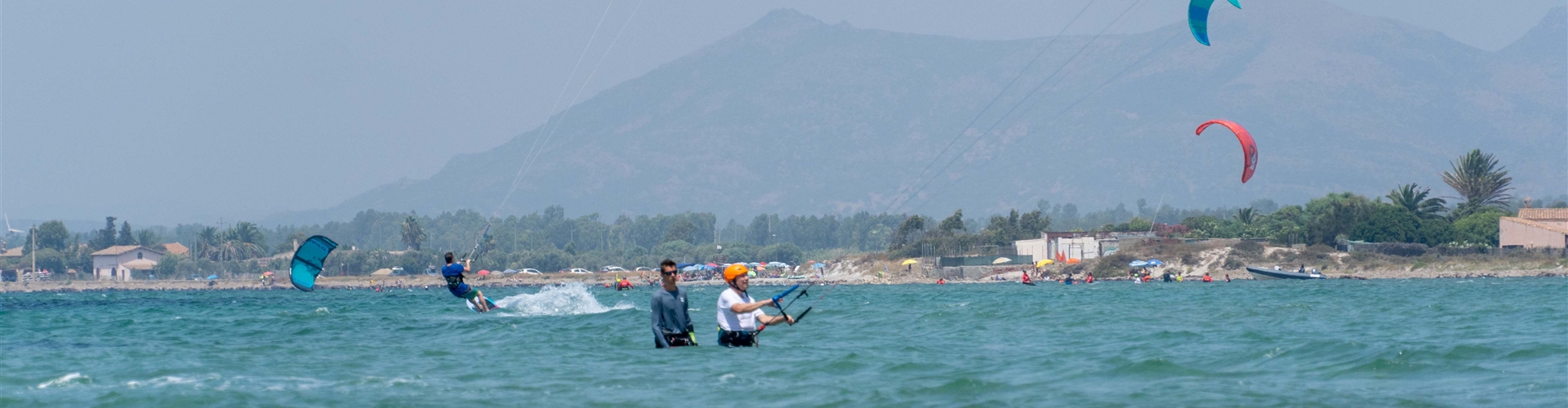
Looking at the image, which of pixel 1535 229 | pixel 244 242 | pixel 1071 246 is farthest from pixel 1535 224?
pixel 244 242

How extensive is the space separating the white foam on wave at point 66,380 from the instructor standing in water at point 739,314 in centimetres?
845

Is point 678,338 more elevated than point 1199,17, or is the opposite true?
point 1199,17

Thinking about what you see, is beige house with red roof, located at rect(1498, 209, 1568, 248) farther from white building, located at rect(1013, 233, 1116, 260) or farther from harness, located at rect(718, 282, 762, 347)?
harness, located at rect(718, 282, 762, 347)

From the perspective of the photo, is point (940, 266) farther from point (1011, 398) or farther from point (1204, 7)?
point (1011, 398)

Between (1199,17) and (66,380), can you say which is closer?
(66,380)

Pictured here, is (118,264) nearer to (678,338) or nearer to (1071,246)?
(1071,246)

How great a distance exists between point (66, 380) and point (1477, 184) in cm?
10541

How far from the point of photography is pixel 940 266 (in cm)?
11244

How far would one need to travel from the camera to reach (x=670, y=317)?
14781mm

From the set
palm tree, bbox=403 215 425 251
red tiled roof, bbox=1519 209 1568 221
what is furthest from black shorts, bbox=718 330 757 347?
palm tree, bbox=403 215 425 251

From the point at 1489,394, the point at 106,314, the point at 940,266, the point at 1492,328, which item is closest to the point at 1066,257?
the point at 940,266

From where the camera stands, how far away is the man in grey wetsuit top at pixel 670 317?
14508 millimetres

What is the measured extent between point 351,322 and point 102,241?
569 feet

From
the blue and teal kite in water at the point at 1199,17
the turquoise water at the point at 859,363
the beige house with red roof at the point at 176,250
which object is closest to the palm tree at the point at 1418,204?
the turquoise water at the point at 859,363
